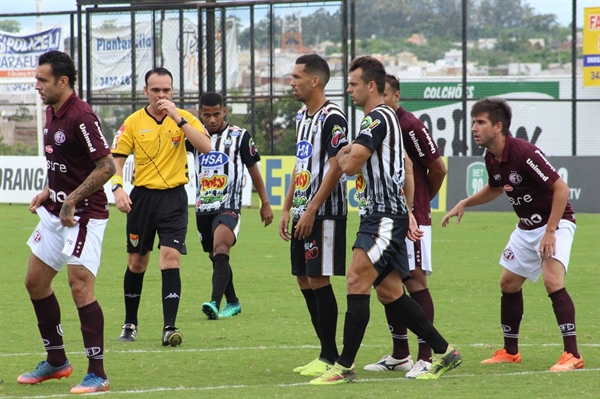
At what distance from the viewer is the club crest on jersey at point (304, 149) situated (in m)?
7.16

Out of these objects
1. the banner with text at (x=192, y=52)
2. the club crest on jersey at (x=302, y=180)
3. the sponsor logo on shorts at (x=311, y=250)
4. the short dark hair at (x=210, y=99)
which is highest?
the banner with text at (x=192, y=52)

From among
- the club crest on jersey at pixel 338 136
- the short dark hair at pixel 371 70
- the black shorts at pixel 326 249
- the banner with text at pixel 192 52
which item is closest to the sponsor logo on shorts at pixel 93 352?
the black shorts at pixel 326 249

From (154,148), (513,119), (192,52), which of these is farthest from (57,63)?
(513,119)

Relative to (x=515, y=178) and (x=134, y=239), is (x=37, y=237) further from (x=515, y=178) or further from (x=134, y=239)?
(x=515, y=178)

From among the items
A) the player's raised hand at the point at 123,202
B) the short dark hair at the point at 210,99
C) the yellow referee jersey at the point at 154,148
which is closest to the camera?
the player's raised hand at the point at 123,202

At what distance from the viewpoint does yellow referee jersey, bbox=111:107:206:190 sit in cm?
854

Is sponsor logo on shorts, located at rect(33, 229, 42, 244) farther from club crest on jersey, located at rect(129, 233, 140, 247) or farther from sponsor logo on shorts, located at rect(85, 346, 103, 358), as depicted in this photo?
club crest on jersey, located at rect(129, 233, 140, 247)

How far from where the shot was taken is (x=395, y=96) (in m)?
7.57

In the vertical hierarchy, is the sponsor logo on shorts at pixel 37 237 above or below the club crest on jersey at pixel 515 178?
below

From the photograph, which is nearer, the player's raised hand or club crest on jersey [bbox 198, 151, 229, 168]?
the player's raised hand

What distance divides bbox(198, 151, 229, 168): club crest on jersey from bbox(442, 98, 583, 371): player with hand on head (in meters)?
3.20

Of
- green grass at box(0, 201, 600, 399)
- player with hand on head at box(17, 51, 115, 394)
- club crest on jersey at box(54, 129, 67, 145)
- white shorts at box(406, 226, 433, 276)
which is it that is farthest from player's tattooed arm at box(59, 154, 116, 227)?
white shorts at box(406, 226, 433, 276)

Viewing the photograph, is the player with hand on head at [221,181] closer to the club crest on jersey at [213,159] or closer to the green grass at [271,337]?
the club crest on jersey at [213,159]

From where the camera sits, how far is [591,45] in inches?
1043
